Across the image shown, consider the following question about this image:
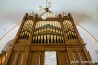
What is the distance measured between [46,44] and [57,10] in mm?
2754

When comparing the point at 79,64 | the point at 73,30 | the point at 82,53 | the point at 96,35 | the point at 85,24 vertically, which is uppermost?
the point at 85,24

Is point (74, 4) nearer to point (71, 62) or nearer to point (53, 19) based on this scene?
point (53, 19)

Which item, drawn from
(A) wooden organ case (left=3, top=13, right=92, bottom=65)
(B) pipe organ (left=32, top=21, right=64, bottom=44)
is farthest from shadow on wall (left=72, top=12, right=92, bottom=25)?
(B) pipe organ (left=32, top=21, right=64, bottom=44)

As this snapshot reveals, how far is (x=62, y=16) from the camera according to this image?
6.54 metres

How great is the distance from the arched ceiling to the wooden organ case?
1026 mm

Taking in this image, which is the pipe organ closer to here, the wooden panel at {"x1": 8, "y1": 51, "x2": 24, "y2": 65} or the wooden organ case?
the wooden organ case

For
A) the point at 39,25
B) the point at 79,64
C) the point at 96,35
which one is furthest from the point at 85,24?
the point at 79,64

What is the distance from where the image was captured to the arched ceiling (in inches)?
263

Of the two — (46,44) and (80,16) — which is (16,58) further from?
(80,16)

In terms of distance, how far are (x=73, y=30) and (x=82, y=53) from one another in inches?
50.3

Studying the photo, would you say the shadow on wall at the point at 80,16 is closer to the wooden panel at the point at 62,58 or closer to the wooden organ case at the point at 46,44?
the wooden organ case at the point at 46,44

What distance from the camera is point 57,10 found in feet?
23.6

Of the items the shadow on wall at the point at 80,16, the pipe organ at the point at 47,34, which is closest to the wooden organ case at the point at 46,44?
the pipe organ at the point at 47,34

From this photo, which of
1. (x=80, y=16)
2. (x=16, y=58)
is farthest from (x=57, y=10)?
(x=16, y=58)
